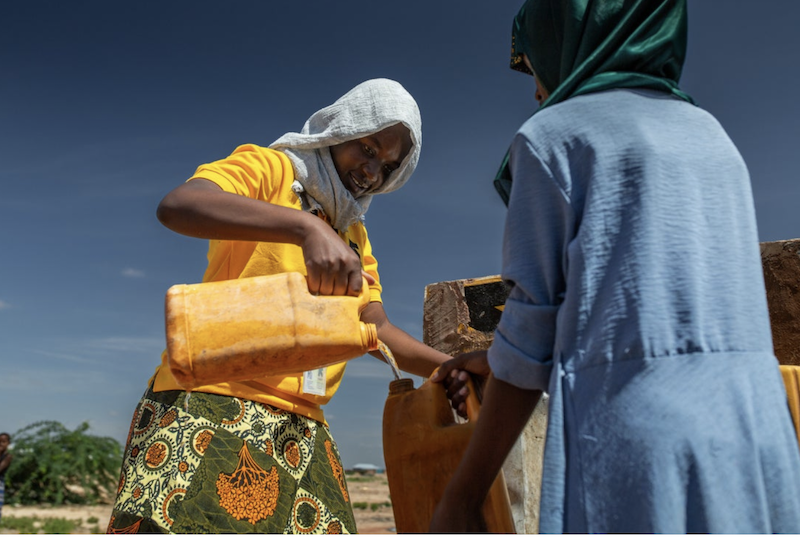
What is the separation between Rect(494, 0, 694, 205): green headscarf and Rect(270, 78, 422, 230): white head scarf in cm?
100

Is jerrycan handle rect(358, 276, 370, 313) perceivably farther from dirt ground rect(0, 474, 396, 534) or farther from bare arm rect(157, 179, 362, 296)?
dirt ground rect(0, 474, 396, 534)

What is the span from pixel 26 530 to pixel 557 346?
558 inches

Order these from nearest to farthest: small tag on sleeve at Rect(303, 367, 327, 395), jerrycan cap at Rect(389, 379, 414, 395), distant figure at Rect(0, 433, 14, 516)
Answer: jerrycan cap at Rect(389, 379, 414, 395), small tag on sleeve at Rect(303, 367, 327, 395), distant figure at Rect(0, 433, 14, 516)

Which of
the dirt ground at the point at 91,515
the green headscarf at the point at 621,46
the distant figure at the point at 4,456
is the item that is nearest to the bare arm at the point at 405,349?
the green headscarf at the point at 621,46

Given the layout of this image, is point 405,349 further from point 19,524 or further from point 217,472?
point 19,524

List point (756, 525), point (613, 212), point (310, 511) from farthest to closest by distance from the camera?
point (310, 511) → point (613, 212) → point (756, 525)

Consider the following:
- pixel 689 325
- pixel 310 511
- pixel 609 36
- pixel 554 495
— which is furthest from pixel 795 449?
pixel 310 511

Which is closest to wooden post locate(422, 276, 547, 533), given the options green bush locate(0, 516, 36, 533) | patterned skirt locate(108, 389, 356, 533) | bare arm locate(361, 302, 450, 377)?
bare arm locate(361, 302, 450, 377)

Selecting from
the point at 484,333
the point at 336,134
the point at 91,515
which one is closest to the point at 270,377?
the point at 336,134

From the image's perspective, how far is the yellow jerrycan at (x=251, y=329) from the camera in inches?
63.9

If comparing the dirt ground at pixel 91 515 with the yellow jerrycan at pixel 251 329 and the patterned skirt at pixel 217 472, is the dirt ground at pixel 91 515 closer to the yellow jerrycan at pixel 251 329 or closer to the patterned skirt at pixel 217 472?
the patterned skirt at pixel 217 472

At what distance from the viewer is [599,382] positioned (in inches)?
43.3

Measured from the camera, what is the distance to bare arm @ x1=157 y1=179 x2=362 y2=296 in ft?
5.63

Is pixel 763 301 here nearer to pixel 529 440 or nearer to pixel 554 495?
pixel 554 495
